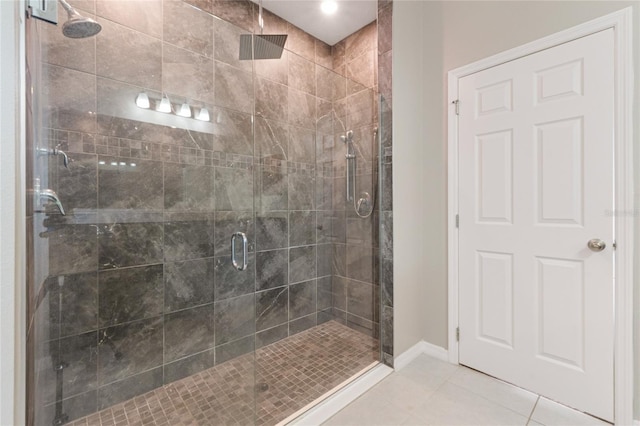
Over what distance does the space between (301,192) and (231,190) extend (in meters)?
0.81

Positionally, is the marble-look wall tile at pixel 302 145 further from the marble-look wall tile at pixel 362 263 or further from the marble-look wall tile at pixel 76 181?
the marble-look wall tile at pixel 76 181

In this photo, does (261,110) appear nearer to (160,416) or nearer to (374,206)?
(374,206)

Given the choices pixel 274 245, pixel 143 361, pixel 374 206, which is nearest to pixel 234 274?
pixel 274 245

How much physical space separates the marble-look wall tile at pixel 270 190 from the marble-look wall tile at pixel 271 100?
502 mm

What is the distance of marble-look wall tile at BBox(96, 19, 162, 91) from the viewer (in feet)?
4.85

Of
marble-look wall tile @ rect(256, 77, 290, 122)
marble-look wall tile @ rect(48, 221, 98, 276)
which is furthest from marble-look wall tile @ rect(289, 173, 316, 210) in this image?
marble-look wall tile @ rect(48, 221, 98, 276)

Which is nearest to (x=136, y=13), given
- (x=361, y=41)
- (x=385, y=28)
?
(x=385, y=28)

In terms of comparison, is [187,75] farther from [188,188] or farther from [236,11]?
[236,11]

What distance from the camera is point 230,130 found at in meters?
1.86

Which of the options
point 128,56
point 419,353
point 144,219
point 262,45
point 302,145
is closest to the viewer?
point 128,56

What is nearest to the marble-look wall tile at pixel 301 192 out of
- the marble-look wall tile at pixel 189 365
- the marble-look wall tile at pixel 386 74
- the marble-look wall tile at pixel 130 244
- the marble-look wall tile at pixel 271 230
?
the marble-look wall tile at pixel 271 230

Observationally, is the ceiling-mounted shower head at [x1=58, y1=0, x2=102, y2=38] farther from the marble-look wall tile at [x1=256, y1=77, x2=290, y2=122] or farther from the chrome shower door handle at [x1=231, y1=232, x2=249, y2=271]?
the chrome shower door handle at [x1=231, y1=232, x2=249, y2=271]

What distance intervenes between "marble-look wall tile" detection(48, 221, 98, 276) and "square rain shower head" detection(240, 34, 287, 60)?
1464 mm

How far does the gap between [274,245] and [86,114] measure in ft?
4.93
